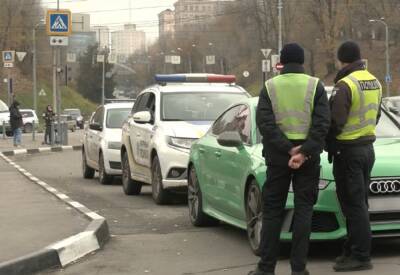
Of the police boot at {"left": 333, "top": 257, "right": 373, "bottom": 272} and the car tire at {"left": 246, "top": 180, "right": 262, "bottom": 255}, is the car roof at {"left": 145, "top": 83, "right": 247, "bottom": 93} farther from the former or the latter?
the police boot at {"left": 333, "top": 257, "right": 373, "bottom": 272}

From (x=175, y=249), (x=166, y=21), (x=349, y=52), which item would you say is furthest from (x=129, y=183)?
(x=166, y=21)

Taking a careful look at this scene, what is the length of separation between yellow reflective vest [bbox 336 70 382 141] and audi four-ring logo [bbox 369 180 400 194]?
469 millimetres

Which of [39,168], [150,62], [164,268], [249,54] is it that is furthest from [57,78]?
[150,62]

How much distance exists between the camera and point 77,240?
7.51 meters

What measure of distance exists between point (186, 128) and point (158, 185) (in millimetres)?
962

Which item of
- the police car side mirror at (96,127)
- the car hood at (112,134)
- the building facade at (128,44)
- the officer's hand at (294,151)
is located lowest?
the car hood at (112,134)

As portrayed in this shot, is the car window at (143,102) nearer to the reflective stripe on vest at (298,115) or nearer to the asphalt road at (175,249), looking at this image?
the asphalt road at (175,249)

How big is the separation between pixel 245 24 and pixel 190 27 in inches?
427

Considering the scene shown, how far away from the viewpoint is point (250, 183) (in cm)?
718

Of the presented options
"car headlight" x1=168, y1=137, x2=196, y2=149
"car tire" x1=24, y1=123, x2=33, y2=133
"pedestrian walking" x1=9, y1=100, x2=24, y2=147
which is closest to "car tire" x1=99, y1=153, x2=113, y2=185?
"car headlight" x1=168, y1=137, x2=196, y2=149

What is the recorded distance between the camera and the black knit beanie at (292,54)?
5.95m

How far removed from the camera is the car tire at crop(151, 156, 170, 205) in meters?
11.1

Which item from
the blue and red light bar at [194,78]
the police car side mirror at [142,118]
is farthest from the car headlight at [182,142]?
the blue and red light bar at [194,78]

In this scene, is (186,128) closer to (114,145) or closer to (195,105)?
(195,105)
